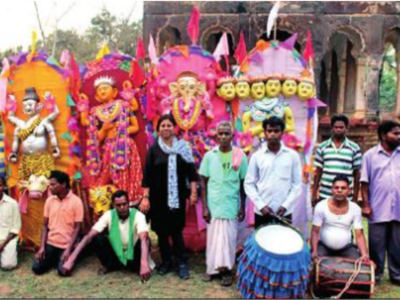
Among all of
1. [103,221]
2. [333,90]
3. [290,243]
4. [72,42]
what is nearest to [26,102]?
[103,221]

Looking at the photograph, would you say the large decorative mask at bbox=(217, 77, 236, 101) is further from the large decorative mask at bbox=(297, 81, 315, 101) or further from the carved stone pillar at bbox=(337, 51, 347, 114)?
the carved stone pillar at bbox=(337, 51, 347, 114)

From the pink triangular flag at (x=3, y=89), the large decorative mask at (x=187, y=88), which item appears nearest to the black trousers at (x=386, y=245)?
the large decorative mask at (x=187, y=88)

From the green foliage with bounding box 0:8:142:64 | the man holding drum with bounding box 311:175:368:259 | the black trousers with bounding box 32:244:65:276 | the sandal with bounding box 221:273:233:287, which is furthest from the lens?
the green foliage with bounding box 0:8:142:64

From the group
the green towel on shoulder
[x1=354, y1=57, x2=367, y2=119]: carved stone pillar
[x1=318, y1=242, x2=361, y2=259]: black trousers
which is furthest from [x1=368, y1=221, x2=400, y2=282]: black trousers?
[x1=354, y1=57, x2=367, y2=119]: carved stone pillar

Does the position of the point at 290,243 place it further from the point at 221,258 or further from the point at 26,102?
the point at 26,102

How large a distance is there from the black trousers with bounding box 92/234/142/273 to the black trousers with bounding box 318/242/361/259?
179 centimetres

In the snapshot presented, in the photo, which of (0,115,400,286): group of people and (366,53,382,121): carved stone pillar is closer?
(0,115,400,286): group of people

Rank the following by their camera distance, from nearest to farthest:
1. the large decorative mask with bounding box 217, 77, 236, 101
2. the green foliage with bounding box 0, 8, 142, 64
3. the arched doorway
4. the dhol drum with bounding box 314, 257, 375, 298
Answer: the dhol drum with bounding box 314, 257, 375, 298, the large decorative mask with bounding box 217, 77, 236, 101, the arched doorway, the green foliage with bounding box 0, 8, 142, 64

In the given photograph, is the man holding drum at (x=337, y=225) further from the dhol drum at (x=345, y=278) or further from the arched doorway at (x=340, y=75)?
the arched doorway at (x=340, y=75)

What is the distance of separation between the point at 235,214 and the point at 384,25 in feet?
28.5

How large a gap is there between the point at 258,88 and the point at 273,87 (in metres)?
0.16

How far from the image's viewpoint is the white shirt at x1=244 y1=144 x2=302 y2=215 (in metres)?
4.38

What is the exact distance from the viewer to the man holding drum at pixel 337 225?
448 cm

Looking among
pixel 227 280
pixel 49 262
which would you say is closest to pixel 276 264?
pixel 227 280
